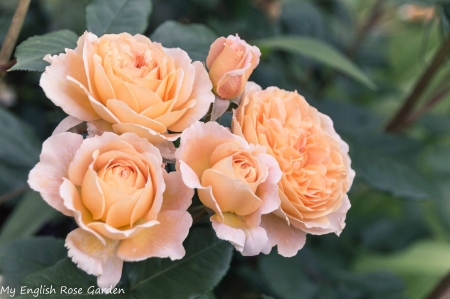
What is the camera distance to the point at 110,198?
Result: 0.38 m

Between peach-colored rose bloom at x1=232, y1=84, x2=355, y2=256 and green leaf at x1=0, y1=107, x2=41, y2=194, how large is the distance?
0.48 m

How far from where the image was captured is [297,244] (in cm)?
46

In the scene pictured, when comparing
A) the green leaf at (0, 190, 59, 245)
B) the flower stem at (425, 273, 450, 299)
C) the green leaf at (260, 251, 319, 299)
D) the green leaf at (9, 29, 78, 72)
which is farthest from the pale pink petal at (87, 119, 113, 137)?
the flower stem at (425, 273, 450, 299)

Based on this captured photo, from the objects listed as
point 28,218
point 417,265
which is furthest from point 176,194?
point 417,265

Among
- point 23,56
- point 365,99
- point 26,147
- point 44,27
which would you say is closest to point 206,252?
point 23,56

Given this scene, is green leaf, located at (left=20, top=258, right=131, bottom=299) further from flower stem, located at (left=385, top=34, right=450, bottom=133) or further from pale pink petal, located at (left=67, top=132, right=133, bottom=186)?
flower stem, located at (left=385, top=34, right=450, bottom=133)

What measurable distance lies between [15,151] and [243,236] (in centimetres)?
54

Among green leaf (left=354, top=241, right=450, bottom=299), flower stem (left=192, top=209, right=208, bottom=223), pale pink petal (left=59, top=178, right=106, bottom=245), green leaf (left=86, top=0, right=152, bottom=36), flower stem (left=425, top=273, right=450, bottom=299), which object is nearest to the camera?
pale pink petal (left=59, top=178, right=106, bottom=245)

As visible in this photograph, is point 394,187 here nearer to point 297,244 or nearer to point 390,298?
point 390,298

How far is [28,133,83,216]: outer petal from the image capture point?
14.8 inches

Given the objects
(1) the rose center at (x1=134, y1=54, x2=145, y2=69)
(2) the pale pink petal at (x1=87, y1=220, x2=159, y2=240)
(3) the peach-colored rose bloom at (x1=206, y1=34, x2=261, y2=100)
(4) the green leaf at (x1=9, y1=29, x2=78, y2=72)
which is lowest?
(2) the pale pink petal at (x1=87, y1=220, x2=159, y2=240)

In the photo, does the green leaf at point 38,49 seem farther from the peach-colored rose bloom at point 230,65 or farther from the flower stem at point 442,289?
the flower stem at point 442,289

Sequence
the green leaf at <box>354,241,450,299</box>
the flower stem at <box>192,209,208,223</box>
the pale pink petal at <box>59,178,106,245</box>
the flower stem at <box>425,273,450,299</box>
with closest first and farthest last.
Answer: the pale pink petal at <box>59,178,106,245</box>, the flower stem at <box>192,209,208,223</box>, the flower stem at <box>425,273,450,299</box>, the green leaf at <box>354,241,450,299</box>

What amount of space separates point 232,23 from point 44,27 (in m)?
0.45
